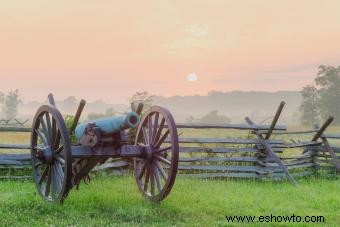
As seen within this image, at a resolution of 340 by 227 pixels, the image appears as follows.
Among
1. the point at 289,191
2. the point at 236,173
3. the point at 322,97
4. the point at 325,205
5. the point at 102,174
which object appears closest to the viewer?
the point at 325,205

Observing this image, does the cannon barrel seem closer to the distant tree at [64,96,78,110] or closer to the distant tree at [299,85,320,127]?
the distant tree at [299,85,320,127]

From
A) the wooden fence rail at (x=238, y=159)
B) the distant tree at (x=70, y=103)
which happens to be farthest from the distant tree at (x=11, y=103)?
the wooden fence rail at (x=238, y=159)

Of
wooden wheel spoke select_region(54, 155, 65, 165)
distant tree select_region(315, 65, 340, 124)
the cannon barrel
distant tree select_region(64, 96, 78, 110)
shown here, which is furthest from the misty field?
distant tree select_region(64, 96, 78, 110)

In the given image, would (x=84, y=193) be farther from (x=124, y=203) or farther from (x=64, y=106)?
(x=64, y=106)

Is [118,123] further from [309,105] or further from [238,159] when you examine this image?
[309,105]

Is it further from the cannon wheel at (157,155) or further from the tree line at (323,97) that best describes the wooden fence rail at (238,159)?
the tree line at (323,97)

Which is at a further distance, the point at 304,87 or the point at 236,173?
the point at 304,87

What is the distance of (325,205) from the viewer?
316 inches

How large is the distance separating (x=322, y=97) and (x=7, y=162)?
58613 mm

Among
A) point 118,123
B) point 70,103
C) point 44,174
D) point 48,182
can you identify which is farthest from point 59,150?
point 70,103

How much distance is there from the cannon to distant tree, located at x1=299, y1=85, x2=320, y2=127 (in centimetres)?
5962

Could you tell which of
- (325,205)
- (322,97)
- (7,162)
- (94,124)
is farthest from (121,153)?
(322,97)

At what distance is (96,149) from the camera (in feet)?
22.4

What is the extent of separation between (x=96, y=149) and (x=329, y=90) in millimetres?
61551
